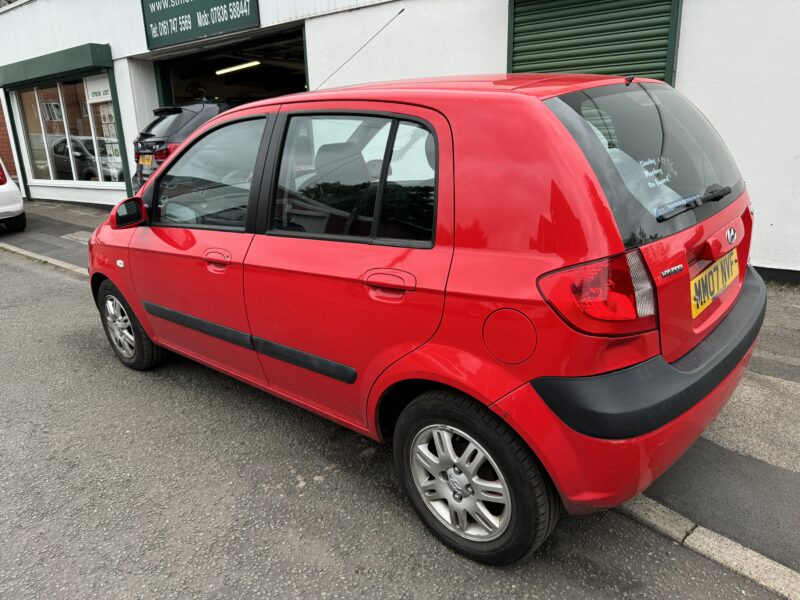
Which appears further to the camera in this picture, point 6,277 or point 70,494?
point 6,277

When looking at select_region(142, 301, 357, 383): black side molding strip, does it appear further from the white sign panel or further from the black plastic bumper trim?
the white sign panel

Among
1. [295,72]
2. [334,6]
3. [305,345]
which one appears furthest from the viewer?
[295,72]

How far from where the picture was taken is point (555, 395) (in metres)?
1.78

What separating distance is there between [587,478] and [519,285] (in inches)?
25.3

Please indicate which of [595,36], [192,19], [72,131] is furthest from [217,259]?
[72,131]

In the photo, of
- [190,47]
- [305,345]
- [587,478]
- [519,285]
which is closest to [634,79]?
[519,285]

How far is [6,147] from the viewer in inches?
582

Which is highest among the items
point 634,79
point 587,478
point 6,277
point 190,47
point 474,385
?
point 190,47

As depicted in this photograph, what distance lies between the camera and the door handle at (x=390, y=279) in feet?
6.76

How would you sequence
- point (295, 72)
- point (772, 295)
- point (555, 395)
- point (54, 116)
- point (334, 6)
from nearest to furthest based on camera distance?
point (555, 395), point (772, 295), point (334, 6), point (54, 116), point (295, 72)

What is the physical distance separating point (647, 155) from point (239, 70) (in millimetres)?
13786

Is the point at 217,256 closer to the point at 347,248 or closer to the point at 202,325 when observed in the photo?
the point at 202,325

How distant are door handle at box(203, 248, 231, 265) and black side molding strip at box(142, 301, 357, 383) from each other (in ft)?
1.13

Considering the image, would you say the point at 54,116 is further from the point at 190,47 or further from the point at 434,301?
the point at 434,301
